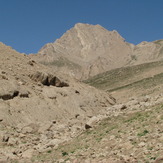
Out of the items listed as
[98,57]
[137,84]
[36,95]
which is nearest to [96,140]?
[36,95]

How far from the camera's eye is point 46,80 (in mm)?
28047

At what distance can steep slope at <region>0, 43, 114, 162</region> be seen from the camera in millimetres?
16636

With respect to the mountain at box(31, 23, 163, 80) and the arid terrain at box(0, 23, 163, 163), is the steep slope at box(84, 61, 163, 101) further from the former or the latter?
the mountain at box(31, 23, 163, 80)

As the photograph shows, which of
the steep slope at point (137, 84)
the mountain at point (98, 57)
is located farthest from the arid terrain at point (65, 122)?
the mountain at point (98, 57)

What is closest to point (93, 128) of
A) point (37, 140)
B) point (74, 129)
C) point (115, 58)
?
point (74, 129)

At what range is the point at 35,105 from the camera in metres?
22.7

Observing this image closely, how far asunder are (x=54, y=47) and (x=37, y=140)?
179409mm

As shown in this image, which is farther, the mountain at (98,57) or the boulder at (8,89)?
the mountain at (98,57)

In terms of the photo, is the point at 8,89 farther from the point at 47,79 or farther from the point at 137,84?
the point at 137,84

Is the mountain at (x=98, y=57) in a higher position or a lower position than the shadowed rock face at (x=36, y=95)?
higher

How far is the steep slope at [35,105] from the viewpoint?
16.6 meters

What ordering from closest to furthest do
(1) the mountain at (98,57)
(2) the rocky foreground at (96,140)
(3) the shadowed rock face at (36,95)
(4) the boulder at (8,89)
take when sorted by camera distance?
(2) the rocky foreground at (96,140) → (3) the shadowed rock face at (36,95) → (4) the boulder at (8,89) → (1) the mountain at (98,57)

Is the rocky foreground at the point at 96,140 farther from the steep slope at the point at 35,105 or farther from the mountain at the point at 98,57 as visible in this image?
the mountain at the point at 98,57

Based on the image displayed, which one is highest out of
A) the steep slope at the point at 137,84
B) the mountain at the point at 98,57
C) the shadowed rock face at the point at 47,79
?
the mountain at the point at 98,57
